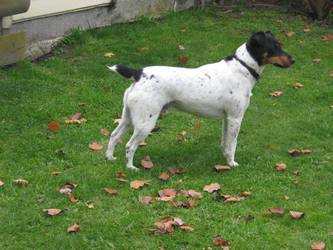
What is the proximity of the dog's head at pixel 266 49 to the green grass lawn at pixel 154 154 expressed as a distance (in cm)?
121

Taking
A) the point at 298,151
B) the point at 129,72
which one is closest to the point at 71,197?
the point at 129,72

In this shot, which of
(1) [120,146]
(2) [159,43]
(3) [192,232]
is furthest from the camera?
(2) [159,43]

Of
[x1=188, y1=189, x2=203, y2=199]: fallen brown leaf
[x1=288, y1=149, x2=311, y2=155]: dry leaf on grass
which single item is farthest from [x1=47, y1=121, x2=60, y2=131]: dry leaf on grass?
[x1=288, y1=149, x2=311, y2=155]: dry leaf on grass

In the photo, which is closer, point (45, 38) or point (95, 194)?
point (95, 194)

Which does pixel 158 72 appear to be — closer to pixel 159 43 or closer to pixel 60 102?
pixel 60 102

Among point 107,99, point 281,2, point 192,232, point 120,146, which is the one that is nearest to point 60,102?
point 107,99

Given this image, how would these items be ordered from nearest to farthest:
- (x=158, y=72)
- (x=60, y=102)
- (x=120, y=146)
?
(x=158, y=72) → (x=120, y=146) → (x=60, y=102)

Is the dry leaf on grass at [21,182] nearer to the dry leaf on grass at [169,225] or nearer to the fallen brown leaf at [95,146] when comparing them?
the fallen brown leaf at [95,146]

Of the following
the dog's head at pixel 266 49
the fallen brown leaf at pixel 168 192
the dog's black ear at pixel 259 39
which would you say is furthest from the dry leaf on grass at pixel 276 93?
the fallen brown leaf at pixel 168 192

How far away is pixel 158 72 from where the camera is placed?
18.5 feet

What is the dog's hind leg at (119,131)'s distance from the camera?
19.2ft

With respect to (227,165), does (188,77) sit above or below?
above

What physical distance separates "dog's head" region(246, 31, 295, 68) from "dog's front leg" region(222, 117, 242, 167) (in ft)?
2.41

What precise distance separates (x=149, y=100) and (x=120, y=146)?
1238 mm
